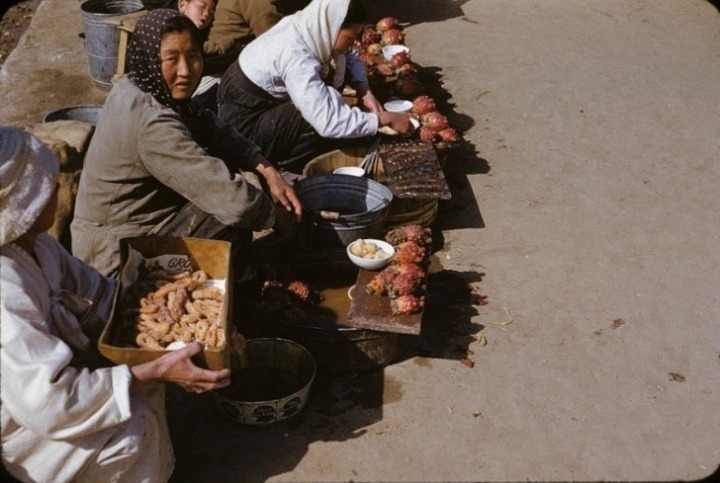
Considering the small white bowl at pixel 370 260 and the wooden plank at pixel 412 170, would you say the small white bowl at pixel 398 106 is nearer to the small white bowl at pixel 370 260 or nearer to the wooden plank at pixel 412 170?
the wooden plank at pixel 412 170

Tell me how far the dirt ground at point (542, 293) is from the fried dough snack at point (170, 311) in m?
0.77

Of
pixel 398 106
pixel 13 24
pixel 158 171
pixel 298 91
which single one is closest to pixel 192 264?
pixel 158 171

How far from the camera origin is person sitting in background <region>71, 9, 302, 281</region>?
350cm

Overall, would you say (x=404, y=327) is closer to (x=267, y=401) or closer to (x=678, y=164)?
(x=267, y=401)

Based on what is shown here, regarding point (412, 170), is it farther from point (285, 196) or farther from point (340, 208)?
point (285, 196)

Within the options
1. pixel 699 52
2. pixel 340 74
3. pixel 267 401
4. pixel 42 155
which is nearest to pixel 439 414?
pixel 267 401

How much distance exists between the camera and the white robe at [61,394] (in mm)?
2412

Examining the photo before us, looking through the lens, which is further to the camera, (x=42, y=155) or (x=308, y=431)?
(x=308, y=431)

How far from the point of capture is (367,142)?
5.52 meters

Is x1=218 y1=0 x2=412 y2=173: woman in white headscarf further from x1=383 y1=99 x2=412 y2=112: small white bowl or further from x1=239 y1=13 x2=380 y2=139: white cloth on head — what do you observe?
x1=383 y1=99 x2=412 y2=112: small white bowl

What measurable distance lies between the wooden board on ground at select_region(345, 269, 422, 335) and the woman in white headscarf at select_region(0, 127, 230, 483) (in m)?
1.09

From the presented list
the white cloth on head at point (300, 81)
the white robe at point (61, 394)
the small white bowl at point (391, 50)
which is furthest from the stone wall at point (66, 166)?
the small white bowl at point (391, 50)

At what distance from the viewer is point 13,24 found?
9.34 metres

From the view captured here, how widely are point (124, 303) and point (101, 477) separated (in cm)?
76
